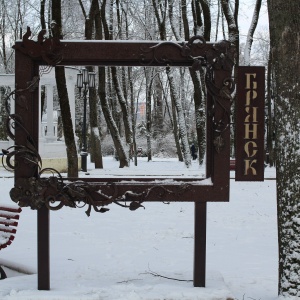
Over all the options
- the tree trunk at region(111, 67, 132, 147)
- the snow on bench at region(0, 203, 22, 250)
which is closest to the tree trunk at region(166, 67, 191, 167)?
the tree trunk at region(111, 67, 132, 147)

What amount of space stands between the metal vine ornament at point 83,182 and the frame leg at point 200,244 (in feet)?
0.58

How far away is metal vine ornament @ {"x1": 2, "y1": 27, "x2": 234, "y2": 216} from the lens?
4.56 m

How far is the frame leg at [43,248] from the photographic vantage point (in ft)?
15.4

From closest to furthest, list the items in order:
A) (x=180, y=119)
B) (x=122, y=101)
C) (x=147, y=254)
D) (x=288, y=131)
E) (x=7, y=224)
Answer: (x=288, y=131), (x=7, y=224), (x=147, y=254), (x=180, y=119), (x=122, y=101)

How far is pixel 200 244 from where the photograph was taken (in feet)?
15.7

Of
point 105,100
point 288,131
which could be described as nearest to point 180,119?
point 105,100

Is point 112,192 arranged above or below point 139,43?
below

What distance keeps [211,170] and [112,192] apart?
95cm

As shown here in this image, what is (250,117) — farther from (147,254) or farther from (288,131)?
(147,254)

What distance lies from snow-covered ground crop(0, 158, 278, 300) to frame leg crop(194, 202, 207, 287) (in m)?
0.11

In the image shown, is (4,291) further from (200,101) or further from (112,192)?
(200,101)

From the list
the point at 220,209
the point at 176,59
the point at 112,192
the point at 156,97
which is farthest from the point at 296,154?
the point at 156,97

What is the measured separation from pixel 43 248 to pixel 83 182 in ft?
2.35

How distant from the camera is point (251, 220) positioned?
9664 mm
